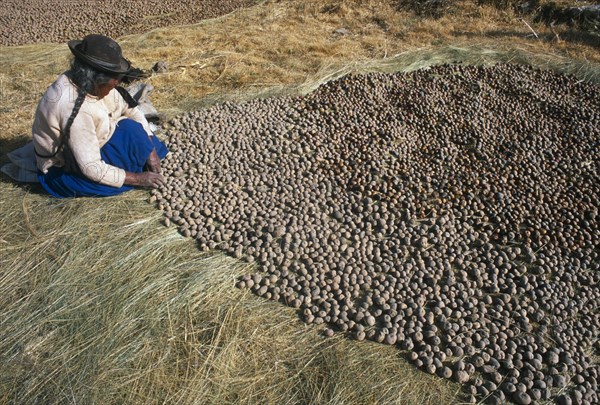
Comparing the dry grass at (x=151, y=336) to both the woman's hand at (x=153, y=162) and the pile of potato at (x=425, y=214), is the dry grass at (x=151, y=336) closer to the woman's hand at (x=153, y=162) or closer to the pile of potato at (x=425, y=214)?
the pile of potato at (x=425, y=214)

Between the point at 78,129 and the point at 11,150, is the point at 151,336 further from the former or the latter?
the point at 11,150

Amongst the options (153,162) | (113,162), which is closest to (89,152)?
(113,162)

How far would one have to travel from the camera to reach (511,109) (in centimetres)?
477

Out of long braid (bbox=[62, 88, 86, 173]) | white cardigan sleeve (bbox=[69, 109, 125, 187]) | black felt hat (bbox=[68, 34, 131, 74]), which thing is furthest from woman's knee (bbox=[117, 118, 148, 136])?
black felt hat (bbox=[68, 34, 131, 74])

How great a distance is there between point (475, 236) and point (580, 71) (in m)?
3.59

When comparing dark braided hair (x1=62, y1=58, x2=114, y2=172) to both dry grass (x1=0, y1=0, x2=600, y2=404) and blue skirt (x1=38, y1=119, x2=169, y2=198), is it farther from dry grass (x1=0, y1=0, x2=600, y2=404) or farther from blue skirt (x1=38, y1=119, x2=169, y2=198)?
dry grass (x1=0, y1=0, x2=600, y2=404)

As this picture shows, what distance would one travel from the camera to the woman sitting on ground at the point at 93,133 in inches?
110

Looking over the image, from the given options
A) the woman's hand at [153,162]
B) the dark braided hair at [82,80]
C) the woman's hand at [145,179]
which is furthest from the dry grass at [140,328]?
the dark braided hair at [82,80]

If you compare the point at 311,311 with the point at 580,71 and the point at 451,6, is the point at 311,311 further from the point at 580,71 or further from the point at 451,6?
the point at 451,6

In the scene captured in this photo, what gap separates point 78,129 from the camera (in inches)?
114

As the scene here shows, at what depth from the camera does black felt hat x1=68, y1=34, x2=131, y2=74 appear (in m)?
2.74

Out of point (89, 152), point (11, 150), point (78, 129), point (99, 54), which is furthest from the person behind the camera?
point (11, 150)

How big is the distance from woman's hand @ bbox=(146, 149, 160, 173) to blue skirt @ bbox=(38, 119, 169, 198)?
9 centimetres

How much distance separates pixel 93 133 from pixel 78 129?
106 millimetres
